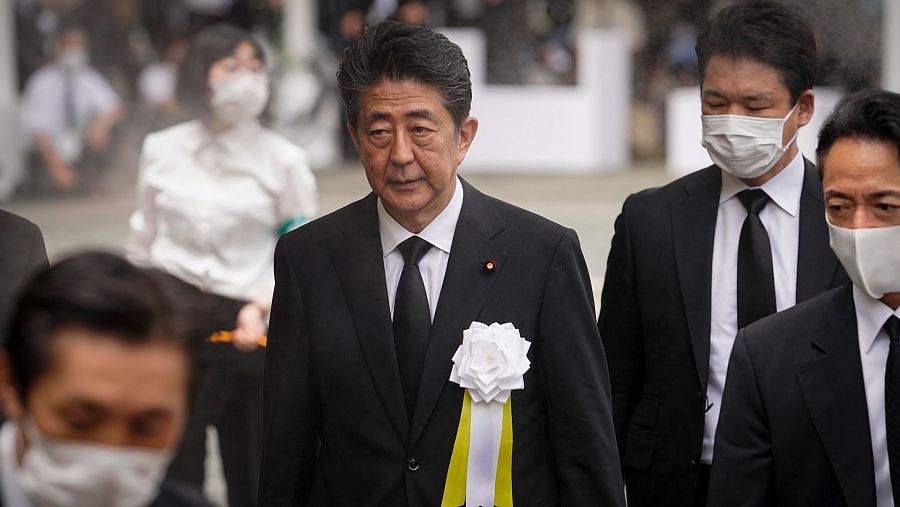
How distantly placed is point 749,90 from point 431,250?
118cm

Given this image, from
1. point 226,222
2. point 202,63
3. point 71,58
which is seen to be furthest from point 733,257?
point 71,58

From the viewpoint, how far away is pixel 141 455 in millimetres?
2264

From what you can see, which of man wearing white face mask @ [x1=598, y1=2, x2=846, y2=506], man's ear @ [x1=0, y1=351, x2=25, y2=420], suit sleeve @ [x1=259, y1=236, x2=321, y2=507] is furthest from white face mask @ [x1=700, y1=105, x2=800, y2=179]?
man's ear @ [x1=0, y1=351, x2=25, y2=420]

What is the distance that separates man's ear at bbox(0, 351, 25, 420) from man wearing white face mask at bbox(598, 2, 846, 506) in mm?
2418

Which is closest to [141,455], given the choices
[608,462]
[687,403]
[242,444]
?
[608,462]

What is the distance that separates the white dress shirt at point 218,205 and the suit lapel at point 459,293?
220cm

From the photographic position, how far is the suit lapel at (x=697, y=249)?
432cm

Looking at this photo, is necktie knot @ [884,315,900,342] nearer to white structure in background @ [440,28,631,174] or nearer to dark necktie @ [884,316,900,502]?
dark necktie @ [884,316,900,502]

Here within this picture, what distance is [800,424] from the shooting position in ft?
11.2

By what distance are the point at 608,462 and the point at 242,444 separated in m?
2.54

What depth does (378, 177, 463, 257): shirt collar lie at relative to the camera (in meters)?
3.83

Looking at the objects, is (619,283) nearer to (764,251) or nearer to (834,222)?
(764,251)

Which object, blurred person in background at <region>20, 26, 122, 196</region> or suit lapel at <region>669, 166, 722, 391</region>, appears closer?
suit lapel at <region>669, 166, 722, 391</region>

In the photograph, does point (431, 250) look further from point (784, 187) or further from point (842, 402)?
point (784, 187)
